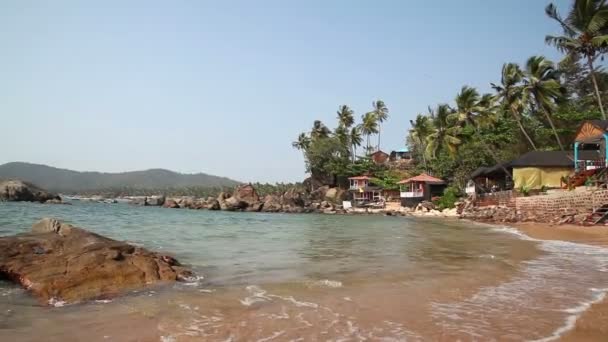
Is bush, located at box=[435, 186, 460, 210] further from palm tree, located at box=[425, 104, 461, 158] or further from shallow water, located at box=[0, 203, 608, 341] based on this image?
shallow water, located at box=[0, 203, 608, 341]

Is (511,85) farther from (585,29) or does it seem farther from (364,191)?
(364,191)

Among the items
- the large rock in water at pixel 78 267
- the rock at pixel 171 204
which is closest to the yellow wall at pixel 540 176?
the large rock in water at pixel 78 267

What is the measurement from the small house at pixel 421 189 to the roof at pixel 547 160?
18.6m

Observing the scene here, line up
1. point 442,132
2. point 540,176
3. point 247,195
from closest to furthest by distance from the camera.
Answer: point 540,176 < point 442,132 < point 247,195

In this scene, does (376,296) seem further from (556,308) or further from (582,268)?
(582,268)

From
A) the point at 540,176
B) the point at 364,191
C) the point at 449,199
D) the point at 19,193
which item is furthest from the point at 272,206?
the point at 19,193

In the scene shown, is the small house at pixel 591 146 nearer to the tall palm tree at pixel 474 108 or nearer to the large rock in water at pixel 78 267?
the tall palm tree at pixel 474 108

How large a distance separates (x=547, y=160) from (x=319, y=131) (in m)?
49.9

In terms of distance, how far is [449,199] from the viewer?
50.1 meters

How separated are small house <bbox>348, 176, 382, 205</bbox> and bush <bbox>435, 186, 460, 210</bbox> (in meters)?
13.3

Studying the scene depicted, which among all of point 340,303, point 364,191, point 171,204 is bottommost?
point 340,303

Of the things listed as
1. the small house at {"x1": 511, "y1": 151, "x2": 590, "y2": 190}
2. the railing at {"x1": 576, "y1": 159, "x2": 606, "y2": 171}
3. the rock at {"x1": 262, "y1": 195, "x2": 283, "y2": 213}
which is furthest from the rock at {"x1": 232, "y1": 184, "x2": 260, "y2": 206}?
the railing at {"x1": 576, "y1": 159, "x2": 606, "y2": 171}

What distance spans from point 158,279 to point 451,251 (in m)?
9.51

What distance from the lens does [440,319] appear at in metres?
6.15
